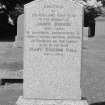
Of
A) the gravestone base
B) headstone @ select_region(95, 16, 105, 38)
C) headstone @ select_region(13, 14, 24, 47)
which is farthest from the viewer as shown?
headstone @ select_region(95, 16, 105, 38)

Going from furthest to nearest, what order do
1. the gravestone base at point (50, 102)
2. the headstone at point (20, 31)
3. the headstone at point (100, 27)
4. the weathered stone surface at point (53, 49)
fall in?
the headstone at point (100, 27) < the headstone at point (20, 31) < the gravestone base at point (50, 102) < the weathered stone surface at point (53, 49)

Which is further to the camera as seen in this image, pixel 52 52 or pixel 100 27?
pixel 100 27

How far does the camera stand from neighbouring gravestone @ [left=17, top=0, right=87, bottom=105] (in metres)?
6.47

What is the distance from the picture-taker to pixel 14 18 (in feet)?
110

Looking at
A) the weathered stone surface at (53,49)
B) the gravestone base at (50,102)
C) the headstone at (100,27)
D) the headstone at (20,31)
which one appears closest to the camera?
the weathered stone surface at (53,49)

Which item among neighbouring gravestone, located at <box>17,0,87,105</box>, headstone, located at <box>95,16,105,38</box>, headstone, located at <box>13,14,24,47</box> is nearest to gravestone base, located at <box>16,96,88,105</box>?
neighbouring gravestone, located at <box>17,0,87,105</box>

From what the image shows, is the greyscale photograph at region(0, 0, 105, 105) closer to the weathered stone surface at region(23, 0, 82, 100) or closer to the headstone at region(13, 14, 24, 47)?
the weathered stone surface at region(23, 0, 82, 100)

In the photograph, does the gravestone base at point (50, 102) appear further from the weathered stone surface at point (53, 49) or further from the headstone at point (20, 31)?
the headstone at point (20, 31)

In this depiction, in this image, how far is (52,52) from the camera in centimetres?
656

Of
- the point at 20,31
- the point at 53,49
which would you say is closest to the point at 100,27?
the point at 20,31

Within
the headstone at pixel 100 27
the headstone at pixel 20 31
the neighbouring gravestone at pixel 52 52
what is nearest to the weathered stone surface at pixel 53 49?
the neighbouring gravestone at pixel 52 52

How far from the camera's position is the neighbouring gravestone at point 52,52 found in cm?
647

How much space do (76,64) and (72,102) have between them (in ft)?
2.25

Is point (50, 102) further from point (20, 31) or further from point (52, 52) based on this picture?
point (20, 31)
